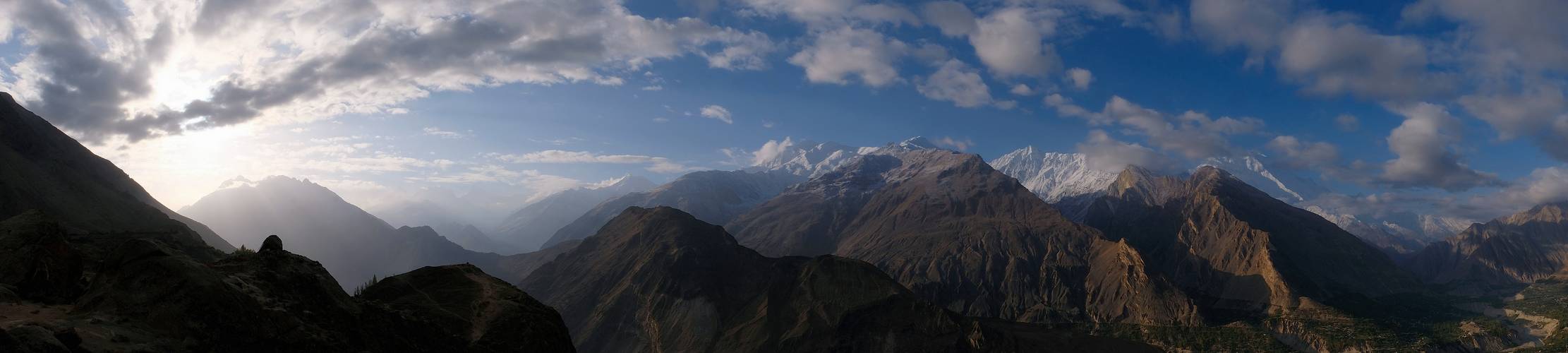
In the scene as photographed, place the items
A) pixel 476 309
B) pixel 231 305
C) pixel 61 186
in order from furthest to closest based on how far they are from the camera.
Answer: pixel 61 186 → pixel 476 309 → pixel 231 305

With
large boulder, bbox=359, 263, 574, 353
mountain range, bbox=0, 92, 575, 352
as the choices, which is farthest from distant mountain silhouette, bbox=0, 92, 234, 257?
mountain range, bbox=0, 92, 575, 352

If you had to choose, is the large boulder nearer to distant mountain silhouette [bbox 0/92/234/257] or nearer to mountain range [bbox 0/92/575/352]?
mountain range [bbox 0/92/575/352]

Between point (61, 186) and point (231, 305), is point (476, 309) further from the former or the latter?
point (61, 186)

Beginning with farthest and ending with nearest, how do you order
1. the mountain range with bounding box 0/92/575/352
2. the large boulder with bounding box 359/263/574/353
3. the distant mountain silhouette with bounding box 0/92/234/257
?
1. the distant mountain silhouette with bounding box 0/92/234/257
2. the large boulder with bounding box 359/263/574/353
3. the mountain range with bounding box 0/92/575/352

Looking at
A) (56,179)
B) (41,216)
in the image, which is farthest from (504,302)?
(56,179)

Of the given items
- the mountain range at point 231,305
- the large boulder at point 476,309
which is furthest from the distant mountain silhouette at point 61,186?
the mountain range at point 231,305

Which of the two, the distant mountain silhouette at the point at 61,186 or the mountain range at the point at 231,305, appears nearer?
the mountain range at the point at 231,305

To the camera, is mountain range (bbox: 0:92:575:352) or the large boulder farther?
the large boulder

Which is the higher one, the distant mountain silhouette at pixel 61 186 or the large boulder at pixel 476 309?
the distant mountain silhouette at pixel 61 186

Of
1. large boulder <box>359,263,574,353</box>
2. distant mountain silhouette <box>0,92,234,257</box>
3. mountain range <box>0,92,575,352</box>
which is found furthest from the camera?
distant mountain silhouette <box>0,92,234,257</box>

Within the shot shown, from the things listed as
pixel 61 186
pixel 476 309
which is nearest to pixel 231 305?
pixel 476 309

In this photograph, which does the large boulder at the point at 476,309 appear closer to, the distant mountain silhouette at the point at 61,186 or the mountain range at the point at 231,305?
the mountain range at the point at 231,305
